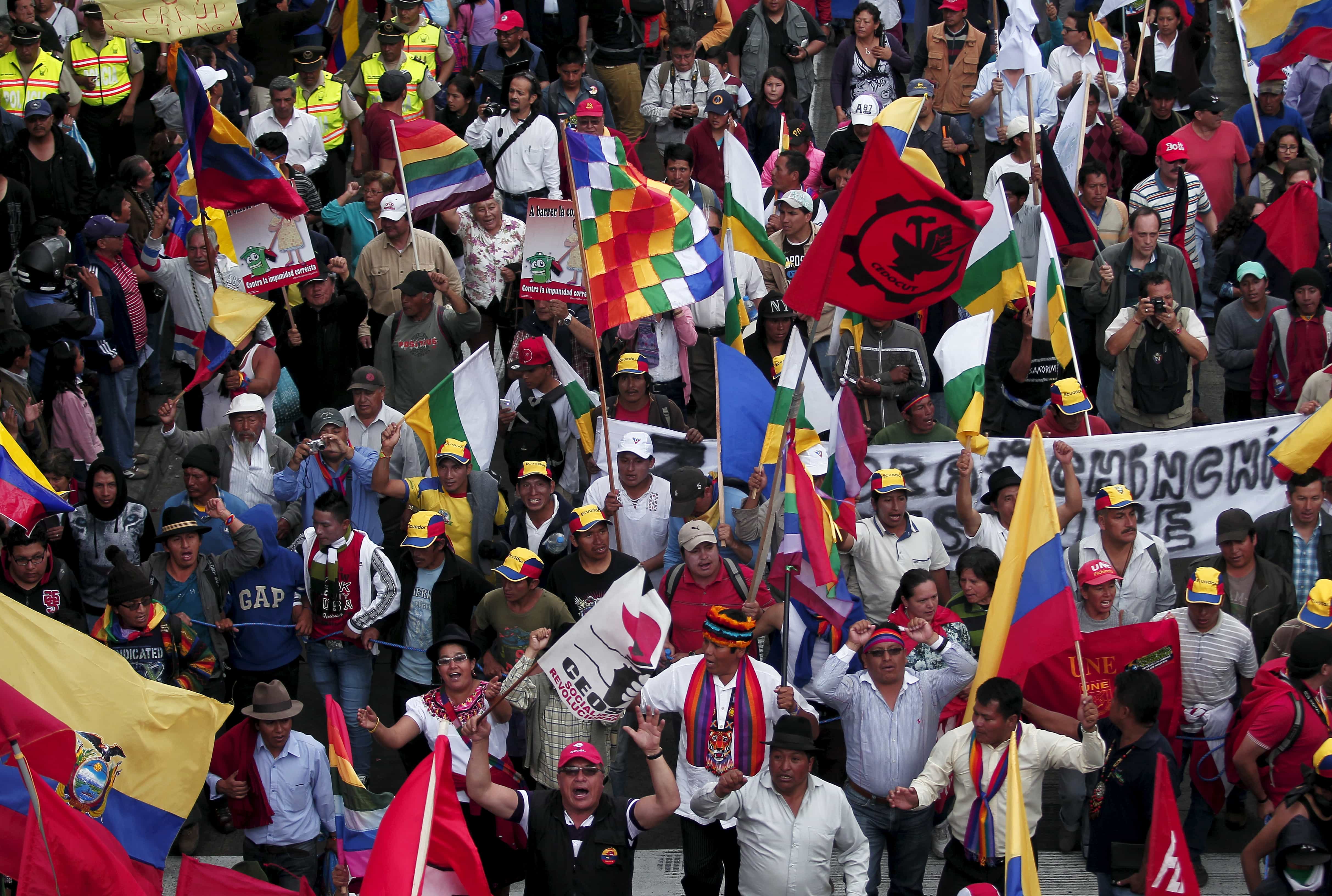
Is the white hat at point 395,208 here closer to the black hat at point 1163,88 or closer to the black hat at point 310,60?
the black hat at point 310,60

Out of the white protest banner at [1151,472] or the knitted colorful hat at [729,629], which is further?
the white protest banner at [1151,472]

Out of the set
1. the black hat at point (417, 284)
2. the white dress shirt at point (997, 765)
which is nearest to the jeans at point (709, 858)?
the white dress shirt at point (997, 765)

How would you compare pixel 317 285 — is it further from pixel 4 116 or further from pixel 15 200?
pixel 4 116

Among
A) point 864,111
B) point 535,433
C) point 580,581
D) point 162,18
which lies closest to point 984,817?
point 580,581

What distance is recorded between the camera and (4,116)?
14.0 m

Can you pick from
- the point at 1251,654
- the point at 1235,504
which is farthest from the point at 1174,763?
the point at 1235,504

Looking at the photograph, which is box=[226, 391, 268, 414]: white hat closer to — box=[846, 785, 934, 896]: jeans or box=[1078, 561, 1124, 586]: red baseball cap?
box=[846, 785, 934, 896]: jeans

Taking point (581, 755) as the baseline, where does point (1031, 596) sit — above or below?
above

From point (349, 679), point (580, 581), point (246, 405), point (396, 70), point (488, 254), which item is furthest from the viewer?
point (396, 70)

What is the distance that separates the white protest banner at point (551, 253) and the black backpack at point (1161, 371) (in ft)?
12.3

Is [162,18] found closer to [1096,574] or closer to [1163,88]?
[1163,88]

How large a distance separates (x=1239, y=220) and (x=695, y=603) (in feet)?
20.4

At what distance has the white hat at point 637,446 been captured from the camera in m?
10.5

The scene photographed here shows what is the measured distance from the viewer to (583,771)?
7812 mm
